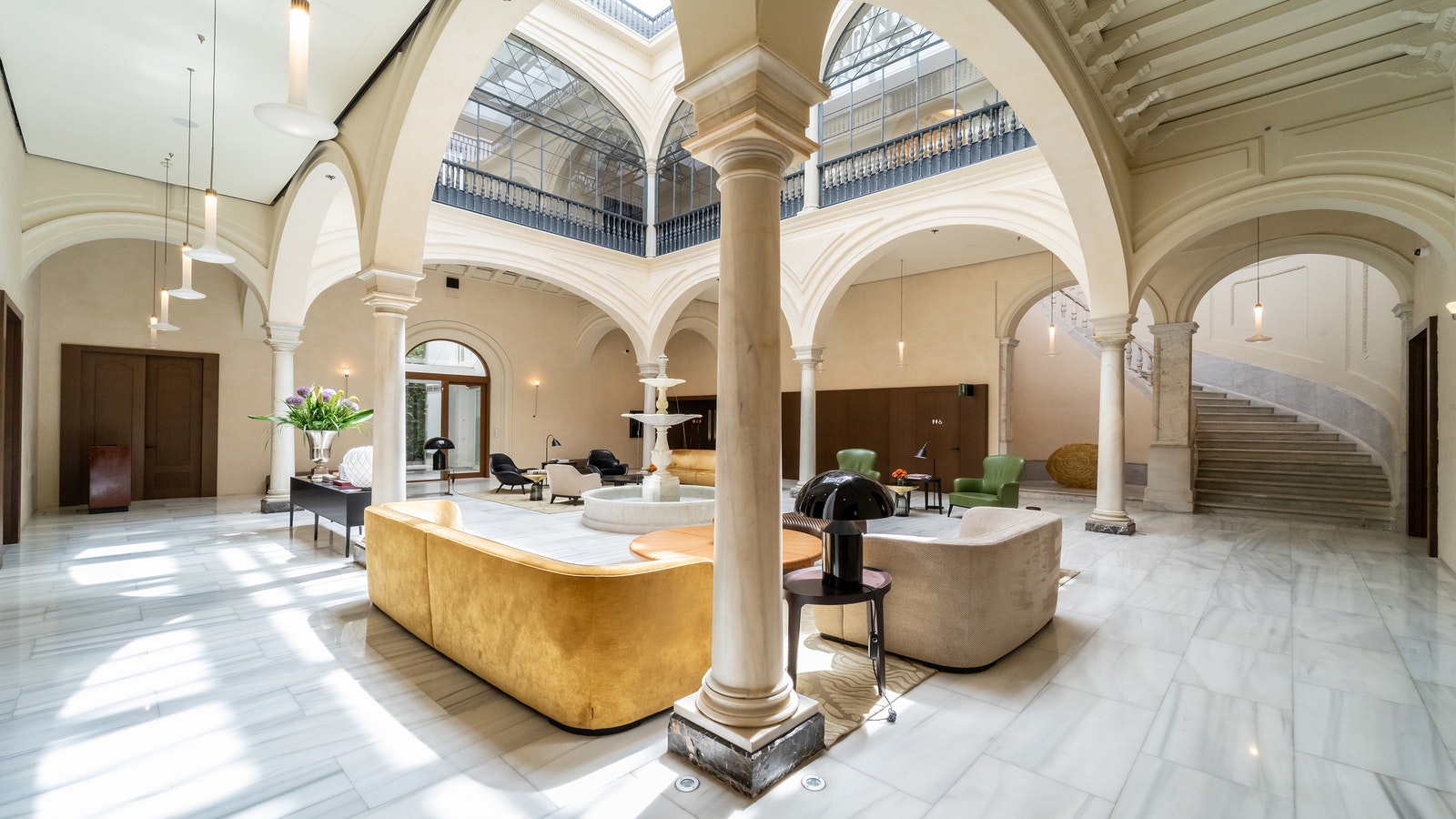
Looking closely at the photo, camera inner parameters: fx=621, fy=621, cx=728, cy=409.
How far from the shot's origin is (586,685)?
101 inches

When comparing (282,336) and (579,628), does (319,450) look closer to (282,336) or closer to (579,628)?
(282,336)

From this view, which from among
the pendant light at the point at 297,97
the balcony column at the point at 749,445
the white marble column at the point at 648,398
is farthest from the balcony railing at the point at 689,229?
the balcony column at the point at 749,445

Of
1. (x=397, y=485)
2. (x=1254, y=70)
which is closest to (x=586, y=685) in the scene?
(x=397, y=485)

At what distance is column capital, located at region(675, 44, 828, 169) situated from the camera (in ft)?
7.49

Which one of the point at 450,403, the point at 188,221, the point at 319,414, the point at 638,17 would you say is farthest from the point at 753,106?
the point at 450,403

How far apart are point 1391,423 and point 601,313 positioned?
1452 cm

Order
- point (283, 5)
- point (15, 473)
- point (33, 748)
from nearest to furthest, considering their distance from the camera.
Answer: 1. point (33, 748)
2. point (283, 5)
3. point (15, 473)

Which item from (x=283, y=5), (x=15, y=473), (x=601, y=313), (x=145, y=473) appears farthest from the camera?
(x=601, y=313)

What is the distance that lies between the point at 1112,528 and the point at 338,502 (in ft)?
27.1

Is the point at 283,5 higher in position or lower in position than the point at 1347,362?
higher

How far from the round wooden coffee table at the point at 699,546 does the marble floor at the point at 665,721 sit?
115 centimetres


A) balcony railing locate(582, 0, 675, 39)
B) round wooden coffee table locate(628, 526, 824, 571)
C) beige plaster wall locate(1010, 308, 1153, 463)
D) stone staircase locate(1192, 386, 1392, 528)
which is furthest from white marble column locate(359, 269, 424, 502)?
stone staircase locate(1192, 386, 1392, 528)

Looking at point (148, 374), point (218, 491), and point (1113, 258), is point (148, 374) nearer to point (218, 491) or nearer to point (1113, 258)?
point (218, 491)

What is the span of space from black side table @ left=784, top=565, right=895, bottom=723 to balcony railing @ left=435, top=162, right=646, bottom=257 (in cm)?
901
